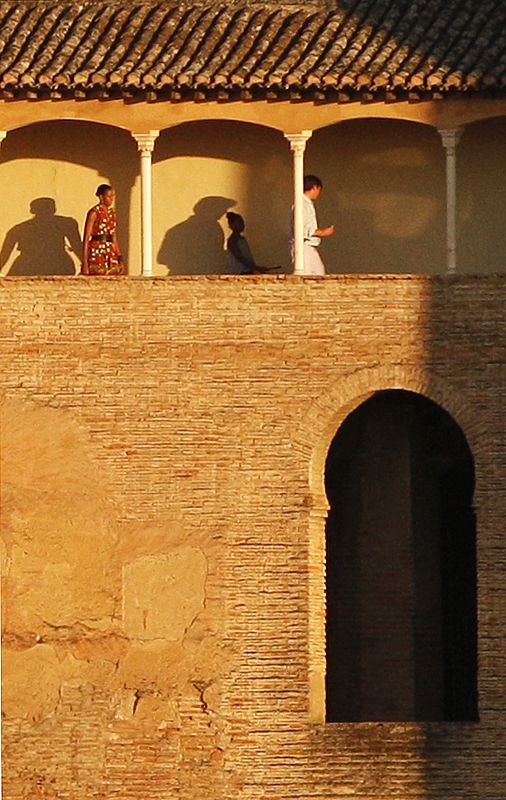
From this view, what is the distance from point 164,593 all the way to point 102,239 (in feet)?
11.2

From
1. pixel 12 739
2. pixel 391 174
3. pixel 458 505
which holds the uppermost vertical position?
pixel 391 174

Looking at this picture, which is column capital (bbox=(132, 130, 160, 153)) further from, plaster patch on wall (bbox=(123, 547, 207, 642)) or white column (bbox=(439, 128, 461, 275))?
plaster patch on wall (bbox=(123, 547, 207, 642))

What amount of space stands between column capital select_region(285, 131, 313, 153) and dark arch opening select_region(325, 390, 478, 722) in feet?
8.28

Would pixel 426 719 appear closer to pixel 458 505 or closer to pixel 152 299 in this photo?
pixel 458 505

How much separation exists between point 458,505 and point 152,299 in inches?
178

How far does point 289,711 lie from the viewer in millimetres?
34562

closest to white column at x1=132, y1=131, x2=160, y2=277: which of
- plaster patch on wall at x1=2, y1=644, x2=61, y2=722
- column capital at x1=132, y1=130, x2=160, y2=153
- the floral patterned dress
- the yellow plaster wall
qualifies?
column capital at x1=132, y1=130, x2=160, y2=153

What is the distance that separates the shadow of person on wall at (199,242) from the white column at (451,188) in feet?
7.36

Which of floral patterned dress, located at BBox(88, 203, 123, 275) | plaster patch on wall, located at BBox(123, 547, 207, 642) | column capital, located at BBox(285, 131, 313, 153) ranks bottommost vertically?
plaster patch on wall, located at BBox(123, 547, 207, 642)

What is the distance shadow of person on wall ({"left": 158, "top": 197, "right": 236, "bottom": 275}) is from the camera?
122 ft

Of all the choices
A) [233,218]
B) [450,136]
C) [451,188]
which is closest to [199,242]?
[233,218]

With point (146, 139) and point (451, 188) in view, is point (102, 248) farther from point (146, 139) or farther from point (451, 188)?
point (451, 188)

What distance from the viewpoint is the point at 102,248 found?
119 ft

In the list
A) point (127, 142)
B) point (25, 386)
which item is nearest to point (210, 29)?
point (127, 142)
